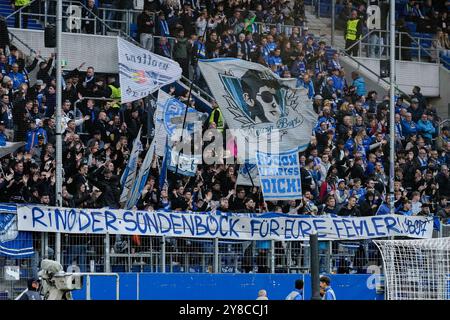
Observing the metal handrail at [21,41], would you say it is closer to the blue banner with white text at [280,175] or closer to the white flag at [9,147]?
the white flag at [9,147]

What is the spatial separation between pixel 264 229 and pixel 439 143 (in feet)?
32.3

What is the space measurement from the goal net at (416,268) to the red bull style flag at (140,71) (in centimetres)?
512

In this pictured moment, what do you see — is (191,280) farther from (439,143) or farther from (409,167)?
(439,143)

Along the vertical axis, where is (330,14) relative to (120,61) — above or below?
above

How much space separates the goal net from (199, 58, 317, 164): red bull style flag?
11.9ft

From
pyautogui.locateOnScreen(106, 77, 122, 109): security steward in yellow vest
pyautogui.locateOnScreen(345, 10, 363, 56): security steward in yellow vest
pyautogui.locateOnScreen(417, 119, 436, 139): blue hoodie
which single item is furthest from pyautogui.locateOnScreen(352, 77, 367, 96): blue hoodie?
pyautogui.locateOnScreen(106, 77, 122, 109): security steward in yellow vest

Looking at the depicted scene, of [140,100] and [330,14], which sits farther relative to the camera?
[330,14]

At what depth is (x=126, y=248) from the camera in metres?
19.9

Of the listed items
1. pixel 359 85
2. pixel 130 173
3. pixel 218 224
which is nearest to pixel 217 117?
pixel 130 173

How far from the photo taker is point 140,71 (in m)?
23.0

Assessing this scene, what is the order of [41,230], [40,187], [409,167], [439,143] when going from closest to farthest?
[41,230] → [40,187] → [409,167] → [439,143]

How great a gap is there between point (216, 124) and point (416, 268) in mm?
5535

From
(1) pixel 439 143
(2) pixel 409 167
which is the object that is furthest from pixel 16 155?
(1) pixel 439 143

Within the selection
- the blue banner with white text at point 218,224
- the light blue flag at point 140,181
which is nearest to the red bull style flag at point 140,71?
the light blue flag at point 140,181
